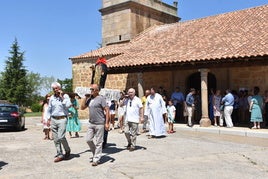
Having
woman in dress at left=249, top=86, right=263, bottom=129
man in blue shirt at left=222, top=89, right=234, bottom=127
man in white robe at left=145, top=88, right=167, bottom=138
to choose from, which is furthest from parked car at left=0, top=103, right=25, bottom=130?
woman in dress at left=249, top=86, right=263, bottom=129

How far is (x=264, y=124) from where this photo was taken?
41.3 ft

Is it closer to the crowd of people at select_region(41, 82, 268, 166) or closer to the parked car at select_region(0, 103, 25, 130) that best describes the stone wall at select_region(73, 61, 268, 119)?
the crowd of people at select_region(41, 82, 268, 166)

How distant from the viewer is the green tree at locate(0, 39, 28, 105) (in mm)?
40469

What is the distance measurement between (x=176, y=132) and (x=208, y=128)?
121cm

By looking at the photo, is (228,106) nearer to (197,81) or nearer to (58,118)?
(197,81)

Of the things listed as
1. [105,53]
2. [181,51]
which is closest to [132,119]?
[181,51]

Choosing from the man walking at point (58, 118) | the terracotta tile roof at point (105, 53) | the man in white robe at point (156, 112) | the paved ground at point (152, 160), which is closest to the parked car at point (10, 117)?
the paved ground at point (152, 160)

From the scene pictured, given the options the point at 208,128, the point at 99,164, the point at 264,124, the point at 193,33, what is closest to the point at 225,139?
the point at 208,128

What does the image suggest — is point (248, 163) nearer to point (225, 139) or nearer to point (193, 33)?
point (225, 139)

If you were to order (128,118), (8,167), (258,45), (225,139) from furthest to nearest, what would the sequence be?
(258,45)
(225,139)
(128,118)
(8,167)

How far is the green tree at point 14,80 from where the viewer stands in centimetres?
4047

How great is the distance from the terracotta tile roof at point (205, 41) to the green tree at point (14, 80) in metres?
25.9

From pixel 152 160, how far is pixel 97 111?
1575 mm

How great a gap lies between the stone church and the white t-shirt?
4.91m
